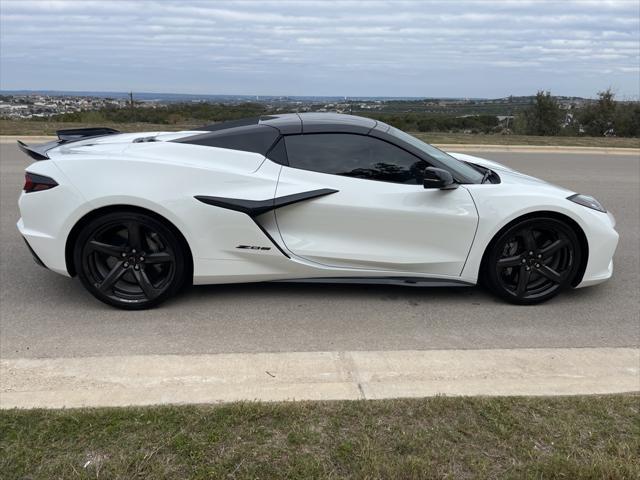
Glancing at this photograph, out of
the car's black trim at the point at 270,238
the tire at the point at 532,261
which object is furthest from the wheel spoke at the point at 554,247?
the car's black trim at the point at 270,238

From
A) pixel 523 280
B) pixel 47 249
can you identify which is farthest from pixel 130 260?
pixel 523 280

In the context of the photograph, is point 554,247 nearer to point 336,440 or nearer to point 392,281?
point 392,281

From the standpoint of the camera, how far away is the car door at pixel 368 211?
3.93 m

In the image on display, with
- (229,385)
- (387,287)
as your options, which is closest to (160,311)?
(229,385)

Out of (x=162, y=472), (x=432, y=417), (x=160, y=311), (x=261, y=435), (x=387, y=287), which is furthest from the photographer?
(x=387, y=287)

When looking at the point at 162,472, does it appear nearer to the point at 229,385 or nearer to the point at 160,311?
the point at 229,385

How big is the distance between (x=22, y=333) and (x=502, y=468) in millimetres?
3046

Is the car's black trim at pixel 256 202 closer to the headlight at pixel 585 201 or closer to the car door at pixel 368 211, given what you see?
the car door at pixel 368 211

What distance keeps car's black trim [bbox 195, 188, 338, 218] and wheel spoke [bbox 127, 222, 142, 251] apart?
48cm

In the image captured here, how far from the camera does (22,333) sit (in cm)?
363

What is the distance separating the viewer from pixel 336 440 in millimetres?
2420

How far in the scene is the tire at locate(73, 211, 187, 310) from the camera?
152 inches

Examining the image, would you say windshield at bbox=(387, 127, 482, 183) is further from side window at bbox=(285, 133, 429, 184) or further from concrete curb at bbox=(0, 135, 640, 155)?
concrete curb at bbox=(0, 135, 640, 155)

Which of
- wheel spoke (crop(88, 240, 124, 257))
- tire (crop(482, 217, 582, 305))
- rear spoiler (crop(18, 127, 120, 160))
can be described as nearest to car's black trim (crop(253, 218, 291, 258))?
wheel spoke (crop(88, 240, 124, 257))
